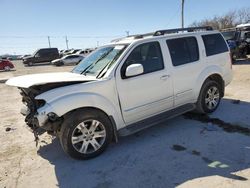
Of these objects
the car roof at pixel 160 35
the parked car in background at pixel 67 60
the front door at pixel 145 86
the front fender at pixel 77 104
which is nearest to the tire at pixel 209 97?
the front door at pixel 145 86

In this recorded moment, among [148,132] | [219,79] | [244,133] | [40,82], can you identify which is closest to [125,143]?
[148,132]

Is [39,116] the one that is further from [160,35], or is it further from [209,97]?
[209,97]

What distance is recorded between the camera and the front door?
4.61 m

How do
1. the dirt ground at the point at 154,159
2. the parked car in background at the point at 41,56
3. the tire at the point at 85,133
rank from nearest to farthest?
the dirt ground at the point at 154,159 < the tire at the point at 85,133 < the parked car in background at the point at 41,56

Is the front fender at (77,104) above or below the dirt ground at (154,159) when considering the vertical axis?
above

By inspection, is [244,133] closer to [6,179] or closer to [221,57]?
[221,57]

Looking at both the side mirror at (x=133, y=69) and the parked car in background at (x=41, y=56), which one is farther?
the parked car in background at (x=41, y=56)

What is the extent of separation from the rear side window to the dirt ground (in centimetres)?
147

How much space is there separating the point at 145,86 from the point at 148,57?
1.86 feet

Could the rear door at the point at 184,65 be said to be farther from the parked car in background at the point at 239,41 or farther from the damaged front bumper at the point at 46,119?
the parked car in background at the point at 239,41

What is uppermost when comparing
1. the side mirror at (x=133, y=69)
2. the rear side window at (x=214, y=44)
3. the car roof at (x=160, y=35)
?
the car roof at (x=160, y=35)

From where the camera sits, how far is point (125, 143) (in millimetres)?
4941

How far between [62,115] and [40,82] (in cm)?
63

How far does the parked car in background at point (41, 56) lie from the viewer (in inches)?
Answer: 1411
